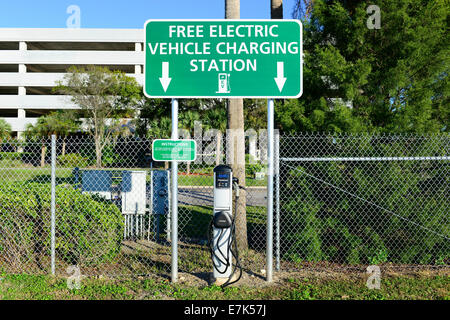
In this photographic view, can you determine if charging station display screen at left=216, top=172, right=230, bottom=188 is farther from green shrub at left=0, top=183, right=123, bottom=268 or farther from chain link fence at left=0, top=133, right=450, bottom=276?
green shrub at left=0, top=183, right=123, bottom=268

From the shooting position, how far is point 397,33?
201 inches

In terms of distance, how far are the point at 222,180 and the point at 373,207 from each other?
247 centimetres

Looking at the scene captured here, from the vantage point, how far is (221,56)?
4418 mm

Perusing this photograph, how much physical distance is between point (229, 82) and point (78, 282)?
10.6ft

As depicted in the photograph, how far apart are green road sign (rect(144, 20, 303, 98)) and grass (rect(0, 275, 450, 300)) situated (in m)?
2.50

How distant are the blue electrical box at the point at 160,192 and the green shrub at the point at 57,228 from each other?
5.15ft

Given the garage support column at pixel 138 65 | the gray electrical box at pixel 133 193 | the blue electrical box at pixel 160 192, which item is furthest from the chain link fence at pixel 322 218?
the garage support column at pixel 138 65

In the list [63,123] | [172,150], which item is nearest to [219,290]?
[172,150]

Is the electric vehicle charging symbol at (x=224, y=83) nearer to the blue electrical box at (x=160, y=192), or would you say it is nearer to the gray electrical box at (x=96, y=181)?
the blue electrical box at (x=160, y=192)

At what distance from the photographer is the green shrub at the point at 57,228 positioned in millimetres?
4660

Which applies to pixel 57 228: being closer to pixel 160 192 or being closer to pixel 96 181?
pixel 160 192

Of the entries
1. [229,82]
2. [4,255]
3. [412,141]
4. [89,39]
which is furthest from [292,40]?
[89,39]

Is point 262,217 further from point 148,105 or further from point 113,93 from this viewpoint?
point 113,93

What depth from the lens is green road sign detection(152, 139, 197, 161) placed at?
4.25m
